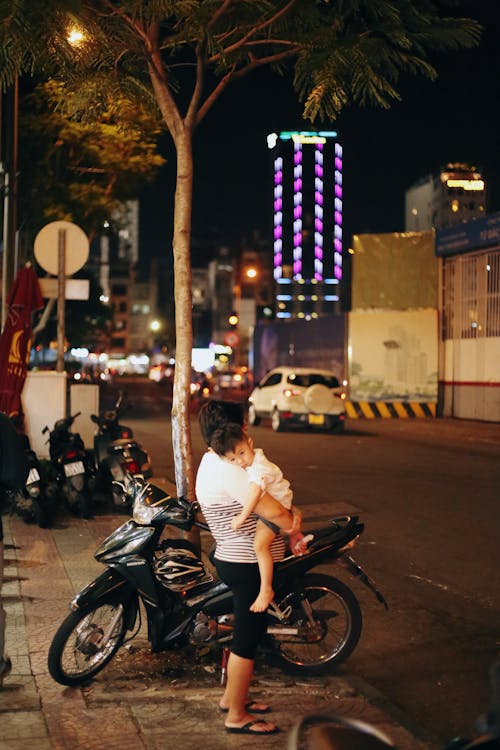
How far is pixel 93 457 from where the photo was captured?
1145cm

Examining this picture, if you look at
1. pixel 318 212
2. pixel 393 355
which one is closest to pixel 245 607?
pixel 393 355

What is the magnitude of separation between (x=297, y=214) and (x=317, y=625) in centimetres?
14559

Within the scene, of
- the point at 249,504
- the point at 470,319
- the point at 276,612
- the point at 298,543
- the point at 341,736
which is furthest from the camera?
the point at 470,319

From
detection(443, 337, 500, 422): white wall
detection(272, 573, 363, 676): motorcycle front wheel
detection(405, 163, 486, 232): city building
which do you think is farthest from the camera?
detection(405, 163, 486, 232): city building

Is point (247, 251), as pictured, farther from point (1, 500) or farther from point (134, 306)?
point (1, 500)

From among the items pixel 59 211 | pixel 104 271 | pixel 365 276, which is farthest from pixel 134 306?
pixel 59 211

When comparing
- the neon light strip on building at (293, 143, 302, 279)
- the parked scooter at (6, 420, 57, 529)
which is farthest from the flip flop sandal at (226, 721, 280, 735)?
the neon light strip on building at (293, 143, 302, 279)

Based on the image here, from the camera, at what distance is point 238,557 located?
4.96m

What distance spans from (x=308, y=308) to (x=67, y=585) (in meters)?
106

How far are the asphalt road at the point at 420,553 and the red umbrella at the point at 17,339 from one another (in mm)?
3771

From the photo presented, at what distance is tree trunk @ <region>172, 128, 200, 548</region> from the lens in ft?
27.1

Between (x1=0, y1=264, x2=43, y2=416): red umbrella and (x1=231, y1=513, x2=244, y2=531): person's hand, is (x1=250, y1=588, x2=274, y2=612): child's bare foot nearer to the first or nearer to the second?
(x1=231, y1=513, x2=244, y2=531): person's hand

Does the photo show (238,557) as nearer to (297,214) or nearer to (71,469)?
(71,469)

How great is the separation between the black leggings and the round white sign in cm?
783
